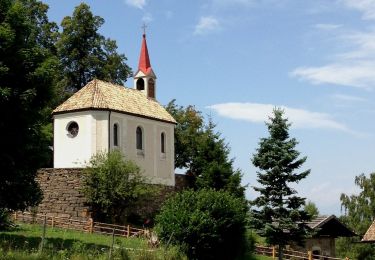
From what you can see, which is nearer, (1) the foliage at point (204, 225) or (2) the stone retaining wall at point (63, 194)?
(1) the foliage at point (204, 225)

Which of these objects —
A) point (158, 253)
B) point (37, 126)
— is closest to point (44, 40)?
point (37, 126)

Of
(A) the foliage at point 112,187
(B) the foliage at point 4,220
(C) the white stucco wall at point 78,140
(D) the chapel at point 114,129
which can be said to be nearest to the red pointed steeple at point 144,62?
A: (D) the chapel at point 114,129

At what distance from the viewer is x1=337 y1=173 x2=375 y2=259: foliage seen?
50.6 meters

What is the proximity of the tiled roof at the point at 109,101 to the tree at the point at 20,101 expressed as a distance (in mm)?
12837

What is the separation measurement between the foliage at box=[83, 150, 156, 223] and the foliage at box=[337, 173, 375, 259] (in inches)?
899

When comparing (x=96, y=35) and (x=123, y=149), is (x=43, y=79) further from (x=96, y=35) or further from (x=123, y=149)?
(x=96, y=35)

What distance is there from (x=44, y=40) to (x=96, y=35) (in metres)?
4.00

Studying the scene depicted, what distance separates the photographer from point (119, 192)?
33.5 metres

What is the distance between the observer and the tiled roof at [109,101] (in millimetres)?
37719

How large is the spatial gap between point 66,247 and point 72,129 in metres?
16.1

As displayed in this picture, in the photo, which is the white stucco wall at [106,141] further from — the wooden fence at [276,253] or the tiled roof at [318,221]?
the tiled roof at [318,221]

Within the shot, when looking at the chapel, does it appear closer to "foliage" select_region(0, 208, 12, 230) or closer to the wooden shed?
Answer: "foliage" select_region(0, 208, 12, 230)

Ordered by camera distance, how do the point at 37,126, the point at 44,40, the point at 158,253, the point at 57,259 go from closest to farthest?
the point at 57,259
the point at 158,253
the point at 37,126
the point at 44,40

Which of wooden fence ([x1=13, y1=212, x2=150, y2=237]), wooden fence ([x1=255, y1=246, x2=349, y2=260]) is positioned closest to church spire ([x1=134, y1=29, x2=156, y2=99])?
wooden fence ([x1=13, y1=212, x2=150, y2=237])
